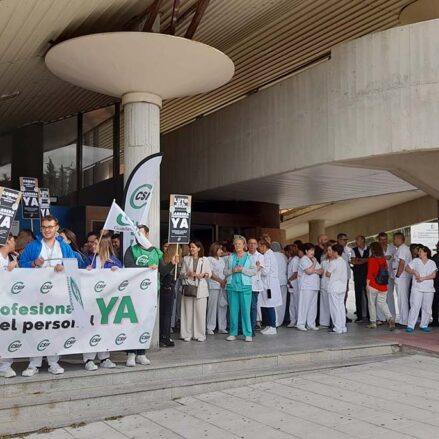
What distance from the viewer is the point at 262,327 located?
10.5 metres

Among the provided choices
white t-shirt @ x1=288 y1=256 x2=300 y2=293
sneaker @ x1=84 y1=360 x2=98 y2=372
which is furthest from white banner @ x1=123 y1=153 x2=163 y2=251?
white t-shirt @ x1=288 y1=256 x2=300 y2=293

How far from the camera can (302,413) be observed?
18.5 ft

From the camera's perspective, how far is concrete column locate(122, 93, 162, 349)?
8.34m

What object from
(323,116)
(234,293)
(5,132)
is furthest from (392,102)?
(5,132)

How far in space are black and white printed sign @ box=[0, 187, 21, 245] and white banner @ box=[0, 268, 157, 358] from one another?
45cm

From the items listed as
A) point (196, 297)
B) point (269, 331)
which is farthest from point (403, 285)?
point (196, 297)

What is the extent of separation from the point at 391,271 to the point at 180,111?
953cm

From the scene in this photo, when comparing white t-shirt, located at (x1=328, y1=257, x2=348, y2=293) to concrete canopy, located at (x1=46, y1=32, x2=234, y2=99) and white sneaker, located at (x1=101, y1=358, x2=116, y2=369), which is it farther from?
white sneaker, located at (x1=101, y1=358, x2=116, y2=369)

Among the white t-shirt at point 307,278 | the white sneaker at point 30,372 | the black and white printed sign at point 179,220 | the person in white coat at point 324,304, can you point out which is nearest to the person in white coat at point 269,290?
the white t-shirt at point 307,278

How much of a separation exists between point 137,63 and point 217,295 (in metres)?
4.35

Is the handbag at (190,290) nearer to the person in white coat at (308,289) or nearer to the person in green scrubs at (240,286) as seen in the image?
the person in green scrubs at (240,286)

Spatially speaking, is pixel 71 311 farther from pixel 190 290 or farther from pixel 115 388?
pixel 190 290

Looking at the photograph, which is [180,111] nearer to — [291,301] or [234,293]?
[291,301]

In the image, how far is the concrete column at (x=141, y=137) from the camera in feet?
27.3
